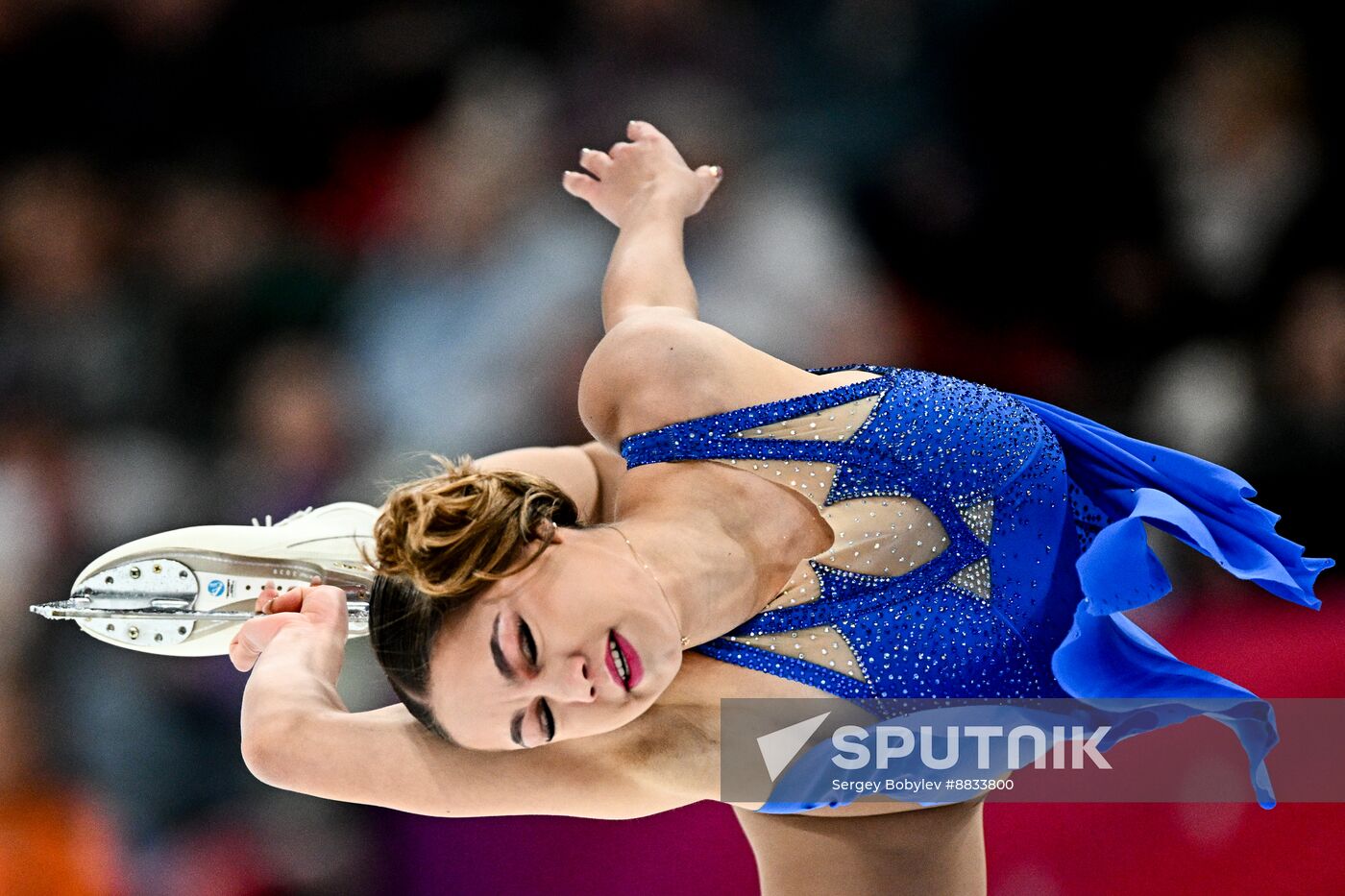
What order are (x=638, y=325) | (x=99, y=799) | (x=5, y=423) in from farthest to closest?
(x=5, y=423), (x=99, y=799), (x=638, y=325)

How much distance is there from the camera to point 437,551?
135 centimetres

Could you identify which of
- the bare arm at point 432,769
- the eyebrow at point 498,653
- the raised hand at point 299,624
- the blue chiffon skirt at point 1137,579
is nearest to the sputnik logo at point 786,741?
the blue chiffon skirt at point 1137,579

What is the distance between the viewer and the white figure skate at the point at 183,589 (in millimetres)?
1715

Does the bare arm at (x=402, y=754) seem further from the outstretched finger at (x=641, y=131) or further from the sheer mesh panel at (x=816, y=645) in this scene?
the outstretched finger at (x=641, y=131)

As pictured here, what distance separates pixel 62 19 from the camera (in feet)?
8.94

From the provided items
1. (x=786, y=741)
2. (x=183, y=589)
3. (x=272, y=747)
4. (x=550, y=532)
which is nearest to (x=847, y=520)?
(x=786, y=741)

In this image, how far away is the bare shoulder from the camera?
61.8 inches

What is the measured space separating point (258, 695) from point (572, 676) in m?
0.41

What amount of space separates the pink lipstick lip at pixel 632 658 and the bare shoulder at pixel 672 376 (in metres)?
0.31

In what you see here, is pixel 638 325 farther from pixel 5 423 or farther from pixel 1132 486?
pixel 5 423

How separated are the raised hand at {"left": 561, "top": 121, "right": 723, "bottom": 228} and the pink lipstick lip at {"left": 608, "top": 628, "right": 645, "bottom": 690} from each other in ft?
2.71

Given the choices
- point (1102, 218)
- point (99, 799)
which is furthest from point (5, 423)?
point (1102, 218)

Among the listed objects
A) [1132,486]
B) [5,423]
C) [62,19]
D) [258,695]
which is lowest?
[258,695]

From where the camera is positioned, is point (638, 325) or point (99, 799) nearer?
point (638, 325)
